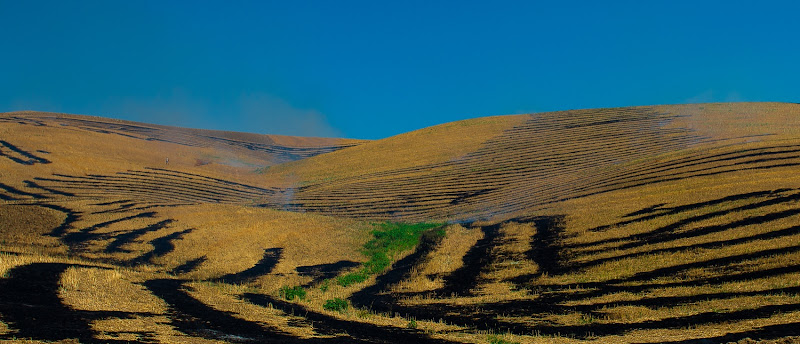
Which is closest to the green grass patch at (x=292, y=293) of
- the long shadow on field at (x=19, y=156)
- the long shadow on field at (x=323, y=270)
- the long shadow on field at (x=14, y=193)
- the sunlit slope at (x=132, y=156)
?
the long shadow on field at (x=323, y=270)

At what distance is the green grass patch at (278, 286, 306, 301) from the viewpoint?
16.0 metres

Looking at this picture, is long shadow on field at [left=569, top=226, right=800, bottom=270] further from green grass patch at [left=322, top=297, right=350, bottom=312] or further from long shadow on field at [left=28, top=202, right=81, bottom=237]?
long shadow on field at [left=28, top=202, right=81, bottom=237]

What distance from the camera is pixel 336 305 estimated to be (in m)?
14.9

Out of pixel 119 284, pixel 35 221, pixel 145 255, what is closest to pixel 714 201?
pixel 119 284

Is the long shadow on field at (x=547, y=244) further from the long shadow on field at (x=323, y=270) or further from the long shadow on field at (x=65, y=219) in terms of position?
the long shadow on field at (x=65, y=219)

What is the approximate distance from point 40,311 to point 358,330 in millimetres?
6113

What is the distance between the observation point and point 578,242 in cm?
1898

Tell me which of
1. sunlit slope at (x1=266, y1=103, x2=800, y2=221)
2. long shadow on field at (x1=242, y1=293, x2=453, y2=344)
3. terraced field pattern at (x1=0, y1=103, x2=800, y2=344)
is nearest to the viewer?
long shadow on field at (x1=242, y1=293, x2=453, y2=344)

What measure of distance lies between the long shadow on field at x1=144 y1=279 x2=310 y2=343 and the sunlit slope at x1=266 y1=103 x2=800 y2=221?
15873 millimetres

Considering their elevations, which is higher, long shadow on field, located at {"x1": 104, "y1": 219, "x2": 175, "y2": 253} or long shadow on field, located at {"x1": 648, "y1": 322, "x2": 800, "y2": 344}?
long shadow on field, located at {"x1": 104, "y1": 219, "x2": 175, "y2": 253}

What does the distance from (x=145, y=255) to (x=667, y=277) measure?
56.6ft

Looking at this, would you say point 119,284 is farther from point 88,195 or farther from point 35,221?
point 88,195

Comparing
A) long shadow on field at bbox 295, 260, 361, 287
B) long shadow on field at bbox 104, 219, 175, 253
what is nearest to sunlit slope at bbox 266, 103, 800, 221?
long shadow on field at bbox 295, 260, 361, 287

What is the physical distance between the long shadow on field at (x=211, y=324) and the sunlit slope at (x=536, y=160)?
15873mm
